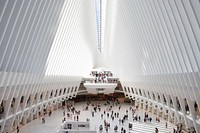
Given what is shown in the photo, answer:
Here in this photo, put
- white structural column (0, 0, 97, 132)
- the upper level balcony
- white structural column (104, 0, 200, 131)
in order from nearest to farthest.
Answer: white structural column (0, 0, 97, 132) → white structural column (104, 0, 200, 131) → the upper level balcony

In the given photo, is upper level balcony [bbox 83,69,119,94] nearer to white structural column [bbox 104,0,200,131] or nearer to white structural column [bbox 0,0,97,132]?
white structural column [bbox 0,0,97,132]

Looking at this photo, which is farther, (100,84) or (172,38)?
(100,84)

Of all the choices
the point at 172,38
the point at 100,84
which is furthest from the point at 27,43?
the point at 100,84

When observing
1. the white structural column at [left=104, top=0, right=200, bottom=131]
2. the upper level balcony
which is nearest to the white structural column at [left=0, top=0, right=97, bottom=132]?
the white structural column at [left=104, top=0, right=200, bottom=131]

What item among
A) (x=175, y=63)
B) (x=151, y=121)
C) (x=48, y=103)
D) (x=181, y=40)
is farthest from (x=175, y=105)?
(x=48, y=103)

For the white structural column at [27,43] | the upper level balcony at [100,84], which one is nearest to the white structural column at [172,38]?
the white structural column at [27,43]

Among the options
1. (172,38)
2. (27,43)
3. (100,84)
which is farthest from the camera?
(100,84)

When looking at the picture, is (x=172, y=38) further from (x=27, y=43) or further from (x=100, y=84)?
(x=100, y=84)

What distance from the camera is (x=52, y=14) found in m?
16.6

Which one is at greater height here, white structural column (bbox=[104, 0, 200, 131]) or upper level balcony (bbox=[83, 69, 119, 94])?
upper level balcony (bbox=[83, 69, 119, 94])

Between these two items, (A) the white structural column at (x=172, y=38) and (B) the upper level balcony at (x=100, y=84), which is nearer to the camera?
(A) the white structural column at (x=172, y=38)

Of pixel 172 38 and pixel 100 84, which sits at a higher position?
pixel 100 84

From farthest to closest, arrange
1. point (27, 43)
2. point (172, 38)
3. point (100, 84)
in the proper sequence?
point (100, 84) < point (27, 43) < point (172, 38)

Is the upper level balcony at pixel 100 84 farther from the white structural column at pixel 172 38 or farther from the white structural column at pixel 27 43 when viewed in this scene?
the white structural column at pixel 172 38
